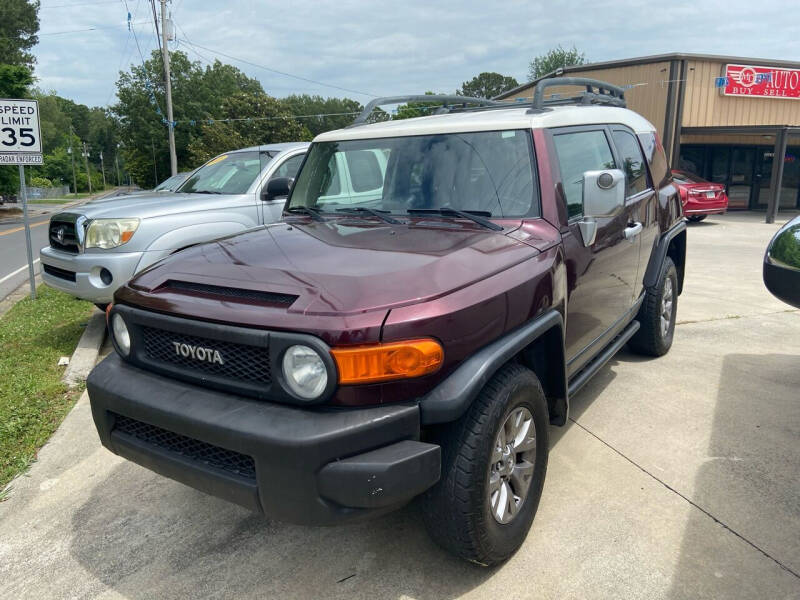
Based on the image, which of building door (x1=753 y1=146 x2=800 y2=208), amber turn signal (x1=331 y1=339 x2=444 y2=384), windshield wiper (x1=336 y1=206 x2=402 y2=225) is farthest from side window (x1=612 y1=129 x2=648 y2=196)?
building door (x1=753 y1=146 x2=800 y2=208)

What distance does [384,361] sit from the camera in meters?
2.01

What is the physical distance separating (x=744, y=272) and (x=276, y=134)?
137 ft

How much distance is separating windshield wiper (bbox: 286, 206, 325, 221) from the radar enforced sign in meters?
6.14

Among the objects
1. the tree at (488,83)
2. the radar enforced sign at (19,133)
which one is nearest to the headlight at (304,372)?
the radar enforced sign at (19,133)

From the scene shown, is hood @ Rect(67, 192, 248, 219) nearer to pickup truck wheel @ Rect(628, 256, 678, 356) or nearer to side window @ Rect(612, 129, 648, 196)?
side window @ Rect(612, 129, 648, 196)

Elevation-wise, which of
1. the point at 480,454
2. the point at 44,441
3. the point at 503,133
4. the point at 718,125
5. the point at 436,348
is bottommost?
the point at 44,441

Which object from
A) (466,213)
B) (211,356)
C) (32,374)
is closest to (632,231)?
A: (466,213)

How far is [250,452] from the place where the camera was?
6.53 ft

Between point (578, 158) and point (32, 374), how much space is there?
4603 millimetres

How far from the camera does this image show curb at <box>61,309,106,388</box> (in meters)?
4.96

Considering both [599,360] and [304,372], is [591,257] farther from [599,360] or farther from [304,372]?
[304,372]

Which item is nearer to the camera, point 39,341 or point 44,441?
point 44,441

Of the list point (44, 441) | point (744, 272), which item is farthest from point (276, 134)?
point (44, 441)

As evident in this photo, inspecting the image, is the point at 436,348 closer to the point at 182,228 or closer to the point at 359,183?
the point at 359,183
